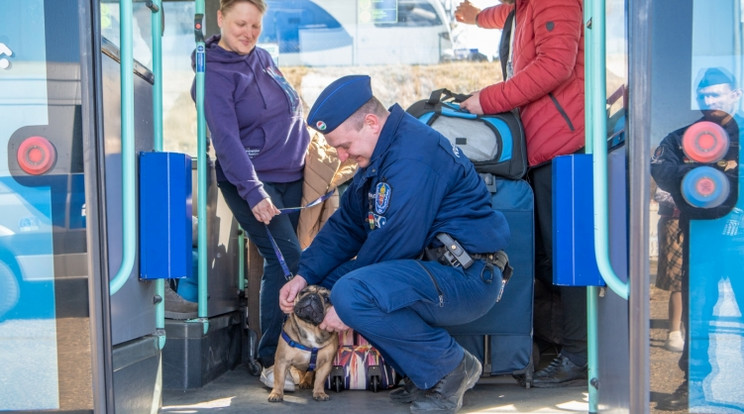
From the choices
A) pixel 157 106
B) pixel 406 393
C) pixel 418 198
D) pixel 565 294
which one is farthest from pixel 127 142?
pixel 565 294

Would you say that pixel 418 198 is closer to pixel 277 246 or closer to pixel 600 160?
pixel 600 160

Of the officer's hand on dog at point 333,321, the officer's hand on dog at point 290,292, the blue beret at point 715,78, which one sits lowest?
the officer's hand on dog at point 333,321

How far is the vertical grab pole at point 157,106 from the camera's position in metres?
2.90

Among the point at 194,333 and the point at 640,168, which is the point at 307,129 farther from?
the point at 640,168

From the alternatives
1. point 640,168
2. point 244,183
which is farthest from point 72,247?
point 640,168

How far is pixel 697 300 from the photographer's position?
220 cm

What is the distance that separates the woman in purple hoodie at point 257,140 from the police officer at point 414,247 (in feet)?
2.38

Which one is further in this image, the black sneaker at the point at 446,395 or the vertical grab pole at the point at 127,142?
the black sneaker at the point at 446,395

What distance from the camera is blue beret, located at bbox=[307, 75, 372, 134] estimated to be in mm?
2984

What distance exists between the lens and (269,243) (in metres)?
3.83

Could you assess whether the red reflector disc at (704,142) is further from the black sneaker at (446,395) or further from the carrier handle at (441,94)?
the carrier handle at (441,94)

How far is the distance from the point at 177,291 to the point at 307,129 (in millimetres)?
1037

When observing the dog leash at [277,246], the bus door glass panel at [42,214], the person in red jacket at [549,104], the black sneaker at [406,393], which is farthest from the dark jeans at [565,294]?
the bus door glass panel at [42,214]

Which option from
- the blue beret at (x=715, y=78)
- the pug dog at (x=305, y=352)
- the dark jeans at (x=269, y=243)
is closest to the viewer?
the blue beret at (x=715, y=78)
